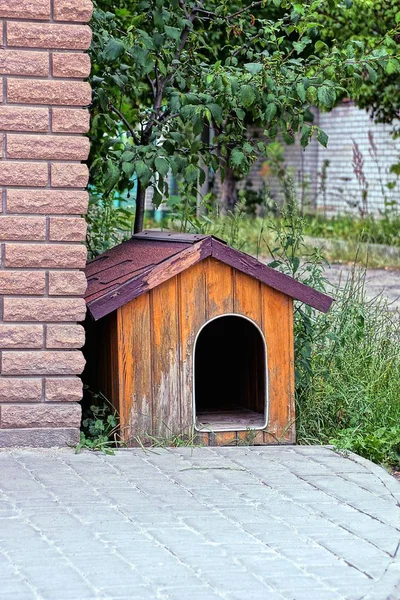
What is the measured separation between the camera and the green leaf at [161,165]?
6672 millimetres

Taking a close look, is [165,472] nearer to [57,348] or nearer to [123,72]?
[57,348]

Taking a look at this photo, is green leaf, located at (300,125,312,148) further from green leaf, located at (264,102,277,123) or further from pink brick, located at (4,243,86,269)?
pink brick, located at (4,243,86,269)

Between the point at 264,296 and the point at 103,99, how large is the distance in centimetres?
170

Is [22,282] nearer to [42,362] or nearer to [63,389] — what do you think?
[42,362]

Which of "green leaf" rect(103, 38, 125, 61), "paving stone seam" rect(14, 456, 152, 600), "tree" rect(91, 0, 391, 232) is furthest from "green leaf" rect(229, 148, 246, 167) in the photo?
"paving stone seam" rect(14, 456, 152, 600)

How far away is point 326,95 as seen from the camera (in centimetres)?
666

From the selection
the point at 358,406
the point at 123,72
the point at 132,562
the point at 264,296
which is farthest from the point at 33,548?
the point at 123,72

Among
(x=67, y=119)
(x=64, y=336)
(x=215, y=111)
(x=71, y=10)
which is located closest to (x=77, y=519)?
(x=64, y=336)

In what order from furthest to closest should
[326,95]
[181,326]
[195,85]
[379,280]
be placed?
[379,280] → [195,85] → [326,95] → [181,326]

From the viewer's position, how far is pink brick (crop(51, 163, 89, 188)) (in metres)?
5.93

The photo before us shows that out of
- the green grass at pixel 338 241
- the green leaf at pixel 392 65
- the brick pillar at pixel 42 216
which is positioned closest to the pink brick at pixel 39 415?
the brick pillar at pixel 42 216

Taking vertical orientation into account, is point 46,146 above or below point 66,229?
above

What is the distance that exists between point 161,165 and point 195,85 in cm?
87

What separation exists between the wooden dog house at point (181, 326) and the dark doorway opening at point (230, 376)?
0.20 feet
